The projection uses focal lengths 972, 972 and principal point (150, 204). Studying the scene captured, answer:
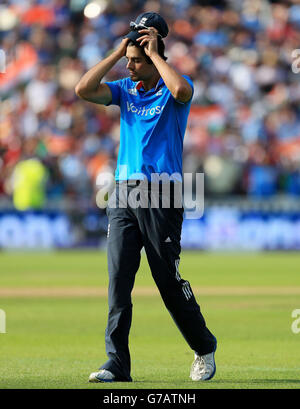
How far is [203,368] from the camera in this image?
7.25 meters

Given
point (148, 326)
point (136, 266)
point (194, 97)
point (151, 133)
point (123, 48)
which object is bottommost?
point (148, 326)

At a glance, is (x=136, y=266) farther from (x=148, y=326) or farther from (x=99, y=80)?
(x=148, y=326)

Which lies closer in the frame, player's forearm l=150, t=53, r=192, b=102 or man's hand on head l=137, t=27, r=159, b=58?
player's forearm l=150, t=53, r=192, b=102

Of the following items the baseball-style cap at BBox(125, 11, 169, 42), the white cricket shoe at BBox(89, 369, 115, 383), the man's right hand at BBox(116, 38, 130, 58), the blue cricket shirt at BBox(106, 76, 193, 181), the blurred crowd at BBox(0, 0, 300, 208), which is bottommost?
the white cricket shoe at BBox(89, 369, 115, 383)

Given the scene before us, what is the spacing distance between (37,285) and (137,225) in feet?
30.6

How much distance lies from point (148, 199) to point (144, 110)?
0.68 metres

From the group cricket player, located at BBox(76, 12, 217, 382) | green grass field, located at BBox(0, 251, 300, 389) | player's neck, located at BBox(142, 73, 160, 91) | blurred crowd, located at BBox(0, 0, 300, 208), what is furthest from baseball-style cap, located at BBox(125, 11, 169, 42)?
blurred crowd, located at BBox(0, 0, 300, 208)

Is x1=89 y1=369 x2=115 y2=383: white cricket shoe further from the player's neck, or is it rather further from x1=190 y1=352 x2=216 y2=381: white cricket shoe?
the player's neck

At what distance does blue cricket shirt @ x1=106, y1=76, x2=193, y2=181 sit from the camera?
707cm

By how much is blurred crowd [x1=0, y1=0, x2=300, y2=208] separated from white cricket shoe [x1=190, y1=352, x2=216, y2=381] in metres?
16.1

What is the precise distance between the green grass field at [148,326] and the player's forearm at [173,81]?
6.75ft

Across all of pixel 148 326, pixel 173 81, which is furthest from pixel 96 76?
pixel 148 326

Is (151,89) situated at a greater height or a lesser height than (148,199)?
greater

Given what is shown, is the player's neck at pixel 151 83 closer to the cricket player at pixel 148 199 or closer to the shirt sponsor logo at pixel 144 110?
the cricket player at pixel 148 199
